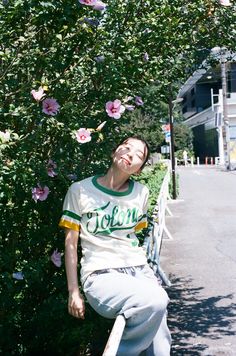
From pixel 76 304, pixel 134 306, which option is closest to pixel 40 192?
pixel 76 304

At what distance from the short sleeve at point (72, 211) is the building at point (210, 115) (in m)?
43.6

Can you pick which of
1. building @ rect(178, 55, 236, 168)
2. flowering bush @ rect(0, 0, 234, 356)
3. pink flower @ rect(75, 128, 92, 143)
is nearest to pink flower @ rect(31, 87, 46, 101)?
flowering bush @ rect(0, 0, 234, 356)

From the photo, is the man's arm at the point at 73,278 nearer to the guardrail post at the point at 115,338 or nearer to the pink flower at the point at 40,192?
the guardrail post at the point at 115,338

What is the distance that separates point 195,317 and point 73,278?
12.3 feet

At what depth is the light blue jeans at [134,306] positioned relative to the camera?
2.61 metres

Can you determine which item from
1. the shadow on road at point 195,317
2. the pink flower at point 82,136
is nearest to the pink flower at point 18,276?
the pink flower at point 82,136

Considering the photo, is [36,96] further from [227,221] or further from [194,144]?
[194,144]

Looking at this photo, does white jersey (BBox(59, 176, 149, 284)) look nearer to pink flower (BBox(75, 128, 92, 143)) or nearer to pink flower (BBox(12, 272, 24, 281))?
pink flower (BBox(75, 128, 92, 143))

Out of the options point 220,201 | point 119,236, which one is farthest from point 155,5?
point 220,201

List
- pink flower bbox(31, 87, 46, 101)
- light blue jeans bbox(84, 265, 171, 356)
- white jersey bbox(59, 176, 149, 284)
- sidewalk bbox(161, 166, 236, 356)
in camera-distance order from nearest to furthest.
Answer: light blue jeans bbox(84, 265, 171, 356)
white jersey bbox(59, 176, 149, 284)
pink flower bbox(31, 87, 46, 101)
sidewalk bbox(161, 166, 236, 356)

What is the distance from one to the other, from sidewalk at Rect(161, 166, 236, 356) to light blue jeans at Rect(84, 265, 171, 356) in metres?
2.55

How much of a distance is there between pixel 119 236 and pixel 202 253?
7.41m

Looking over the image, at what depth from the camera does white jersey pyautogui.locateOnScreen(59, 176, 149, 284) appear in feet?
9.66

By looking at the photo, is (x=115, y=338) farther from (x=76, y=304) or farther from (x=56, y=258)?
(x=56, y=258)
